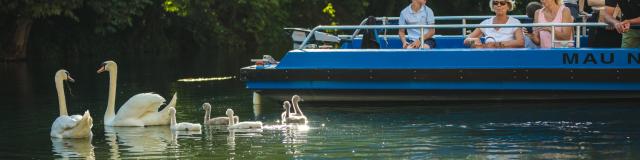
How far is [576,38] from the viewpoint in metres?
19.9

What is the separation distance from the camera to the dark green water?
15.3 metres

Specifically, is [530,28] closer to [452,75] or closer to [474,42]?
[474,42]

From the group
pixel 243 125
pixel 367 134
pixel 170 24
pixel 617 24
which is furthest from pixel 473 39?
pixel 170 24

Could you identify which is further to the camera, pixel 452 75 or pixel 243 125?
pixel 452 75

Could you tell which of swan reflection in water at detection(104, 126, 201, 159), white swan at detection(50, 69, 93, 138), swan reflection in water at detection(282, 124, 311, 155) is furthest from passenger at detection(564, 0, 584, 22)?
white swan at detection(50, 69, 93, 138)

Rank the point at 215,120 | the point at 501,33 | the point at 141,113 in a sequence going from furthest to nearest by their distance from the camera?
the point at 501,33 → the point at 141,113 → the point at 215,120

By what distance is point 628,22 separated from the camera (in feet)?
63.2

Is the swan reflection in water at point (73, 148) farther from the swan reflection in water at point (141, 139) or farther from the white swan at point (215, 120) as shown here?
the white swan at point (215, 120)

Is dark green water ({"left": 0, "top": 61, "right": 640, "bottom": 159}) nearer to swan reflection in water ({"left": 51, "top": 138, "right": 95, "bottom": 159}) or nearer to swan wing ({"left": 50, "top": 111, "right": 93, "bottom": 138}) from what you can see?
swan reflection in water ({"left": 51, "top": 138, "right": 95, "bottom": 159})

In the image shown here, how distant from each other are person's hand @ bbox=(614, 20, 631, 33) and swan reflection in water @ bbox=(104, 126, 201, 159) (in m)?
5.35

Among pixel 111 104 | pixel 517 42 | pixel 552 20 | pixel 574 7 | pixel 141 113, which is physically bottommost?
pixel 141 113

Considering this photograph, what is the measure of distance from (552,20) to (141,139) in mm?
5716

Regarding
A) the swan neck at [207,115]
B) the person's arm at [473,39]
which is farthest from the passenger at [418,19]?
the swan neck at [207,115]

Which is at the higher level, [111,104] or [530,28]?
[530,28]
